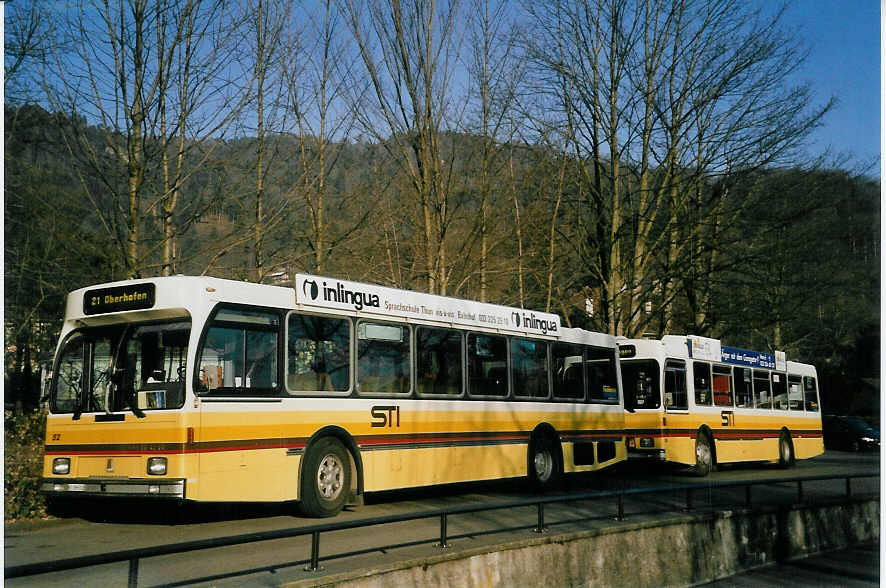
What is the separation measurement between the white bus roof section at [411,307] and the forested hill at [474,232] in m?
3.14

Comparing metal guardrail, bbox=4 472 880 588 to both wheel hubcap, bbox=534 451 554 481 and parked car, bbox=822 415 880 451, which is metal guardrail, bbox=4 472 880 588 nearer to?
wheel hubcap, bbox=534 451 554 481

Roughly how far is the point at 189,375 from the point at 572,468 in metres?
8.89

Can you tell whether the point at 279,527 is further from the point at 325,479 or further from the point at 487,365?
the point at 487,365

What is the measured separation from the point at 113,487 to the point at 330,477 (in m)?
2.66

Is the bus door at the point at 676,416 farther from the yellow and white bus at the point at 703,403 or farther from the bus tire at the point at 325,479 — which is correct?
the bus tire at the point at 325,479

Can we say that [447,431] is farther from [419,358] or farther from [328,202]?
[328,202]

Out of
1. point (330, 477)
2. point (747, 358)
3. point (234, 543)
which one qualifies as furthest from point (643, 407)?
point (234, 543)

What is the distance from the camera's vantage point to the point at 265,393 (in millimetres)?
11375

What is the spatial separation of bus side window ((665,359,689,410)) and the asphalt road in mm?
3420

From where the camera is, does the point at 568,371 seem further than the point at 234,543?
Yes

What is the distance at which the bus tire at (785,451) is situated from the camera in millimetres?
25375

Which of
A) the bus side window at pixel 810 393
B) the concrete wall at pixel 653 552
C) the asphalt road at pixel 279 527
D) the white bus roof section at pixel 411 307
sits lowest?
the concrete wall at pixel 653 552

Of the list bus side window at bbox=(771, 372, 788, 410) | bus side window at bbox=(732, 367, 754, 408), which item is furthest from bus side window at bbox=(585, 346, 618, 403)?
bus side window at bbox=(771, 372, 788, 410)

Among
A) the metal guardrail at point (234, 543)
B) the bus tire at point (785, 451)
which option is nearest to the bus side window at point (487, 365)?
the metal guardrail at point (234, 543)
